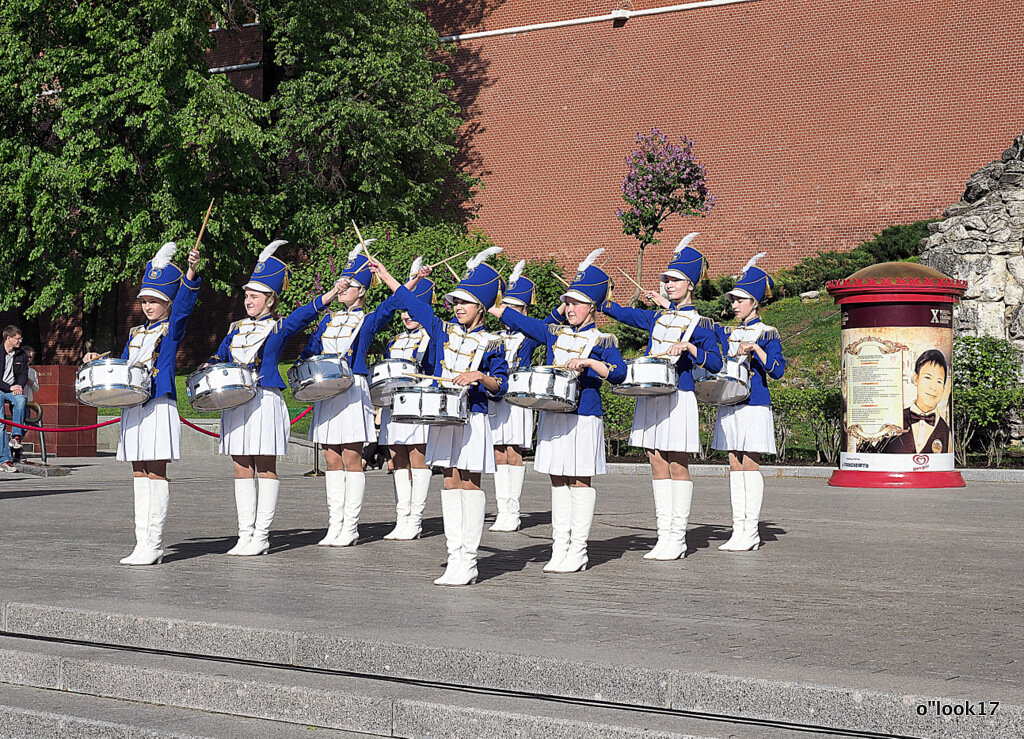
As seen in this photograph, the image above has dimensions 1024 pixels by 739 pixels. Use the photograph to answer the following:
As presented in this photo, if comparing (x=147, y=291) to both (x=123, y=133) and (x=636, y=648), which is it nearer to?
(x=636, y=648)

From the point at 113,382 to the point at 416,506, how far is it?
303 cm

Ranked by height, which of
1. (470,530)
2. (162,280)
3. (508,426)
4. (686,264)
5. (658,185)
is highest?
(658,185)

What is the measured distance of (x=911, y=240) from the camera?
2986cm

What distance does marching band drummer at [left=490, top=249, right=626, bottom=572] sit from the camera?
8.42 m

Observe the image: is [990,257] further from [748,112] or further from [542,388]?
[542,388]

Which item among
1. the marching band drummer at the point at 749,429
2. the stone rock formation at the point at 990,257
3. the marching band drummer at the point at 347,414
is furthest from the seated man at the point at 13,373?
the stone rock formation at the point at 990,257

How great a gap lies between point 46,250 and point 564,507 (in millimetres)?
26814

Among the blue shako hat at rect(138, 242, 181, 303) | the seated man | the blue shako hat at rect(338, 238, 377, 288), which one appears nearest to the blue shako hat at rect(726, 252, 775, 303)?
the blue shako hat at rect(338, 238, 377, 288)

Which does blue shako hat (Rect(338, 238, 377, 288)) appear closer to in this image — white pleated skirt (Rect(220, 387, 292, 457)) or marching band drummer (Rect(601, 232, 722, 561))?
white pleated skirt (Rect(220, 387, 292, 457))

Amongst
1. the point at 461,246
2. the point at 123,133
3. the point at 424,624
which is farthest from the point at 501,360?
the point at 123,133

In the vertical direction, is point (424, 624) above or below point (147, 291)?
below

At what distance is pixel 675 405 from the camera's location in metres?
9.12

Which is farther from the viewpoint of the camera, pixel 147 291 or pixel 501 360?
pixel 147 291

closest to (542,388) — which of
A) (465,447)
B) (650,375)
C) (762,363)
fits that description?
(465,447)
